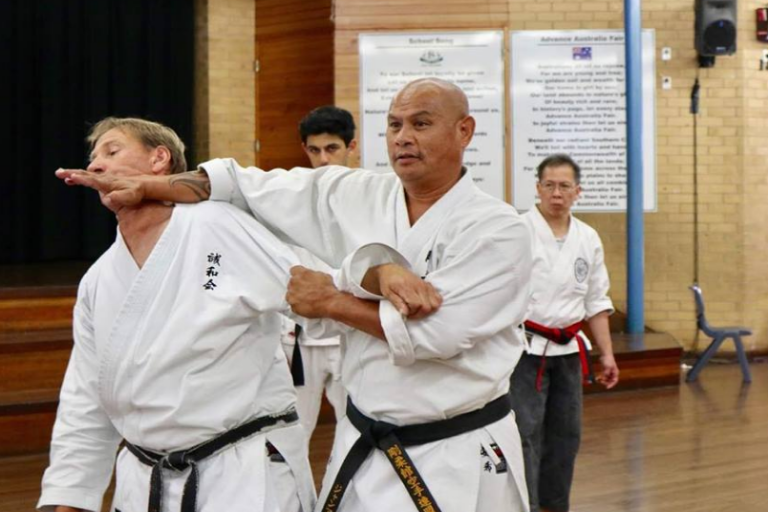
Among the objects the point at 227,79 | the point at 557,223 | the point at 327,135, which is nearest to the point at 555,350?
the point at 557,223

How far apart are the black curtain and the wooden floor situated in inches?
187

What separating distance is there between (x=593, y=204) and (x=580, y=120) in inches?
28.4

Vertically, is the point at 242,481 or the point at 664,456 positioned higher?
the point at 242,481

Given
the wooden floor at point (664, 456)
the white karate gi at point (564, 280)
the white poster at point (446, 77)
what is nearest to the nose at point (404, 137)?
the white karate gi at point (564, 280)

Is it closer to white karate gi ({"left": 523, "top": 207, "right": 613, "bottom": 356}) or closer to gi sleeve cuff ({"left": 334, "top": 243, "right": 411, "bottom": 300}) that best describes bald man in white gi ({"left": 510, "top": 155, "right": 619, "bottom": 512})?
white karate gi ({"left": 523, "top": 207, "right": 613, "bottom": 356})

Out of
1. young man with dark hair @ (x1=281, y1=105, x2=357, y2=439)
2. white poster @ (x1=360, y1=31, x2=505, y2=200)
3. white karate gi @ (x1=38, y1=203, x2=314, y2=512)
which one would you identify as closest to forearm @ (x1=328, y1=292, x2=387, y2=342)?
white karate gi @ (x1=38, y1=203, x2=314, y2=512)

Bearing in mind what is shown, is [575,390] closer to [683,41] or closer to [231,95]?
[683,41]

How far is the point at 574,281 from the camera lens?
4.32 metres

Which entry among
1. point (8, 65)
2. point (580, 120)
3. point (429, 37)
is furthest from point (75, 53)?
point (580, 120)

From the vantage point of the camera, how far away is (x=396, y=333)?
2010 millimetres

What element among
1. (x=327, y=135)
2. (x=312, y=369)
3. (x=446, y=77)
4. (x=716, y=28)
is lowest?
(x=312, y=369)

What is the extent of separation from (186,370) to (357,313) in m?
0.37

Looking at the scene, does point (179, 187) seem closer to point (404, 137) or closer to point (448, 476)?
point (404, 137)

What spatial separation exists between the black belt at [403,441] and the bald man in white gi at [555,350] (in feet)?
6.43
